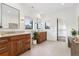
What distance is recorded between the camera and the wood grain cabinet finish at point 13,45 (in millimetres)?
3339

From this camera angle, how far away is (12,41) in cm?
393

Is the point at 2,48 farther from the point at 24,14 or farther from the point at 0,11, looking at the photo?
the point at 24,14

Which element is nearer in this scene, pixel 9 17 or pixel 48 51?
pixel 9 17

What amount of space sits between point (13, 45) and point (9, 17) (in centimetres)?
162

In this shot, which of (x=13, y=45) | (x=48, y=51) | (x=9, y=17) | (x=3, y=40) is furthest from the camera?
(x=48, y=51)

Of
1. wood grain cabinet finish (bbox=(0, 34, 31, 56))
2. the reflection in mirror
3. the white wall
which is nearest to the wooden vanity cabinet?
wood grain cabinet finish (bbox=(0, 34, 31, 56))

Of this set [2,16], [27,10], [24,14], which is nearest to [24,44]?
[2,16]

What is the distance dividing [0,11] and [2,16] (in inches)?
8.9

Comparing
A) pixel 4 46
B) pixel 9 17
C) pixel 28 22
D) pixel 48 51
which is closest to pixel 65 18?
pixel 28 22

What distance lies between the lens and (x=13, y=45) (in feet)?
13.2

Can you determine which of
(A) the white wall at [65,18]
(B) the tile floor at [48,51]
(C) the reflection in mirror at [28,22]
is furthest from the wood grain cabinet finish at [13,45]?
(A) the white wall at [65,18]

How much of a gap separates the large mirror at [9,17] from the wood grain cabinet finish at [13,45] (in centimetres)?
83

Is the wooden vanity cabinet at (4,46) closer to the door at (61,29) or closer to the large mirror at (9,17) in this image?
the large mirror at (9,17)

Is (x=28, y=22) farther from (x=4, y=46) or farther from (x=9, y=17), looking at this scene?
(x=4, y=46)
